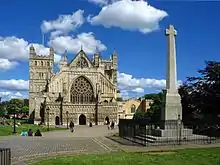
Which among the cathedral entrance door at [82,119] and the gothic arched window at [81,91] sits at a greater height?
the gothic arched window at [81,91]

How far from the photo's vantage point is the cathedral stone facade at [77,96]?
90.5 metres

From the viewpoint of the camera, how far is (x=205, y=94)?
38906 millimetres

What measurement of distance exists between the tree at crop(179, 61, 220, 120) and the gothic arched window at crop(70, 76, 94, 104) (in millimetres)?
55033

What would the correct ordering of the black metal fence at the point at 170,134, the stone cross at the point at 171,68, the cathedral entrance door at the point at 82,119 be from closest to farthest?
the black metal fence at the point at 170,134 < the stone cross at the point at 171,68 < the cathedral entrance door at the point at 82,119

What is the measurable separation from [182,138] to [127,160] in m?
9.79

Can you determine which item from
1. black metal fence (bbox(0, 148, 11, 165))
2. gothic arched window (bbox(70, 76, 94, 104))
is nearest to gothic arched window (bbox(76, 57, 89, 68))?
gothic arched window (bbox(70, 76, 94, 104))

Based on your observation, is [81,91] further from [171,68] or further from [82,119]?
[171,68]

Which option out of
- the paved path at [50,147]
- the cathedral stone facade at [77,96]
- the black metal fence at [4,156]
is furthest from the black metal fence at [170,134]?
the cathedral stone facade at [77,96]

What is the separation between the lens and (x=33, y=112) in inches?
4040

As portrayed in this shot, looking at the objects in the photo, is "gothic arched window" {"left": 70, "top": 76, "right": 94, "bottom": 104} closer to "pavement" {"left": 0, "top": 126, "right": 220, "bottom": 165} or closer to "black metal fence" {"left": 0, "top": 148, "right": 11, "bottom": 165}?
"pavement" {"left": 0, "top": 126, "right": 220, "bottom": 165}

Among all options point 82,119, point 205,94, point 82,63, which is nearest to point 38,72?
point 82,63

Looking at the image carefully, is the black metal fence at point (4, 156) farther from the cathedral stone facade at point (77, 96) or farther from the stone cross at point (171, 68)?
the cathedral stone facade at point (77, 96)

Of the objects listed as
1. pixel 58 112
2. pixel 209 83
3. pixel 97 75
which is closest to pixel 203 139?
pixel 209 83

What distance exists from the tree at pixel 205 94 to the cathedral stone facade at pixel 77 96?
1940 inches
